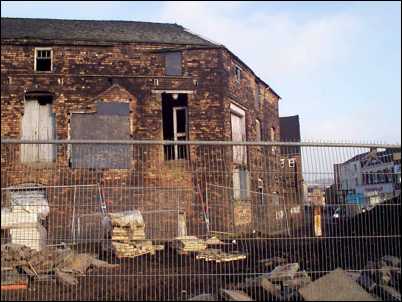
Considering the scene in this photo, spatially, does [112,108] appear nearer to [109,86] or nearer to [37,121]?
[109,86]

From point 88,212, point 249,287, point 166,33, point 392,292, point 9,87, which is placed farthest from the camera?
point 166,33

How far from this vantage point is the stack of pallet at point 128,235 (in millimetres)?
9320

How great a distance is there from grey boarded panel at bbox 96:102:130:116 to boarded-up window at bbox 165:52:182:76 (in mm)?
2728

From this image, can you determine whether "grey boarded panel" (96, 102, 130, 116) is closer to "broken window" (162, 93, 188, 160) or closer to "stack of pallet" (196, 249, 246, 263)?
"broken window" (162, 93, 188, 160)

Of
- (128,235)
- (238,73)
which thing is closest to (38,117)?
(238,73)

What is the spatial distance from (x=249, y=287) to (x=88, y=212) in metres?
3.43

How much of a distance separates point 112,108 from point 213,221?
1410 centimetres

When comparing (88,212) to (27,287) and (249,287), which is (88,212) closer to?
(27,287)

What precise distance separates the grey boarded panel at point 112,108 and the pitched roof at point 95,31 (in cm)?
304

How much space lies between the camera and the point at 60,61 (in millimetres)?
21125

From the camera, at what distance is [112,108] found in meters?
21.3

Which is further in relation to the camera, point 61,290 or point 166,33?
point 166,33

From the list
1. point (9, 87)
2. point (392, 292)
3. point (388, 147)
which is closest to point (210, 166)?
point (388, 147)

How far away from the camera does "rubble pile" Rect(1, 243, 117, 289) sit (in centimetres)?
826
